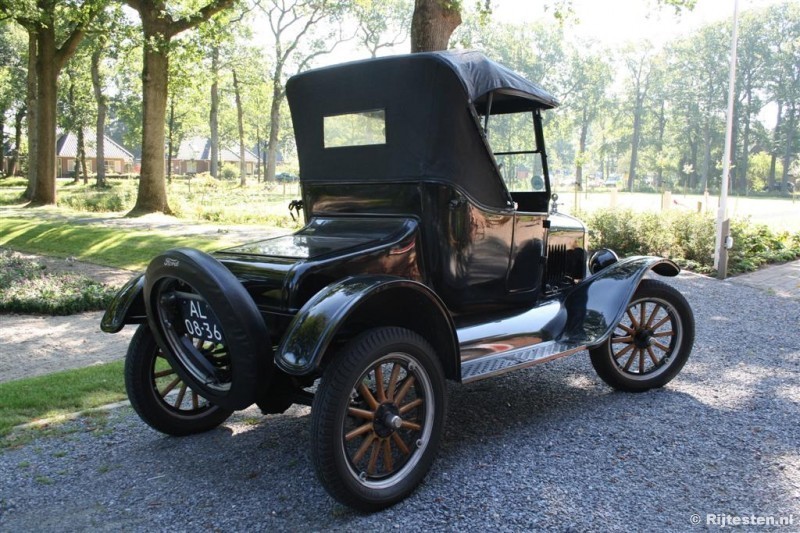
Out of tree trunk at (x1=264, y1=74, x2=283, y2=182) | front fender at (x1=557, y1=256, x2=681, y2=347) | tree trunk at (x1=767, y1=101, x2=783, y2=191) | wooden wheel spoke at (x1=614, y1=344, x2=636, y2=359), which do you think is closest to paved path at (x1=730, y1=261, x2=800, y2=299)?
wooden wheel spoke at (x1=614, y1=344, x2=636, y2=359)

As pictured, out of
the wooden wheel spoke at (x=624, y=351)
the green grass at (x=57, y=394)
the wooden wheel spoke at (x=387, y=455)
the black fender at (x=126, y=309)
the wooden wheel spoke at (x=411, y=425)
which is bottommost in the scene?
the green grass at (x=57, y=394)

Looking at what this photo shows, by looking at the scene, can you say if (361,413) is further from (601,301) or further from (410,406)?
(601,301)

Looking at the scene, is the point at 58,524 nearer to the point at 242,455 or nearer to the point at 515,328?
the point at 242,455

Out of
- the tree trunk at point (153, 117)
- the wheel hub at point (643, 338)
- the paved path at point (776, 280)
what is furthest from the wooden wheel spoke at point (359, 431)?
the tree trunk at point (153, 117)

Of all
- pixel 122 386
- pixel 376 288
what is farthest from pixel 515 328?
pixel 122 386

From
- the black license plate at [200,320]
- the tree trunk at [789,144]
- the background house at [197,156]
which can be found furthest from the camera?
the background house at [197,156]

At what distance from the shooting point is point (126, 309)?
3.75 meters

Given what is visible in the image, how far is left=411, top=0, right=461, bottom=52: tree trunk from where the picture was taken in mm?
9539

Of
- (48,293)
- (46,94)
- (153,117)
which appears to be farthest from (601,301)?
(46,94)

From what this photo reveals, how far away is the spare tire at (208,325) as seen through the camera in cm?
301

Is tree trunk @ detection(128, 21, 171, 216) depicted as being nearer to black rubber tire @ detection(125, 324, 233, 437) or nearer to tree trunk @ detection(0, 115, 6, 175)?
black rubber tire @ detection(125, 324, 233, 437)

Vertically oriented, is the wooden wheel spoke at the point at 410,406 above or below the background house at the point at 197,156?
below

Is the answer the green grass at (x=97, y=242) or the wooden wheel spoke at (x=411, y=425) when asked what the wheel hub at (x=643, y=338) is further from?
the green grass at (x=97, y=242)

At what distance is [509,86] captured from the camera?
13.3 feet
